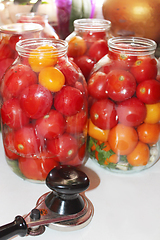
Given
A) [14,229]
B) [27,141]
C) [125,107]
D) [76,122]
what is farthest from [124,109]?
[14,229]

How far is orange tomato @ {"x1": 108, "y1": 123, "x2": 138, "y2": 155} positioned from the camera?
615 millimetres

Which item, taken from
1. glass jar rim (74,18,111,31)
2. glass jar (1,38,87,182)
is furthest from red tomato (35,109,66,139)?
glass jar rim (74,18,111,31)

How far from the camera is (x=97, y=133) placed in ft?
2.13

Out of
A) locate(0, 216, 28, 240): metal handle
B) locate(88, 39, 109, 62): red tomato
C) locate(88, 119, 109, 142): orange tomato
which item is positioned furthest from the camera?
locate(88, 39, 109, 62): red tomato

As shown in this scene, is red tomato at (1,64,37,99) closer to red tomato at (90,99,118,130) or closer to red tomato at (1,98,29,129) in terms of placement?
red tomato at (1,98,29,129)

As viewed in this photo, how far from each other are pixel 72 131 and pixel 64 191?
149mm

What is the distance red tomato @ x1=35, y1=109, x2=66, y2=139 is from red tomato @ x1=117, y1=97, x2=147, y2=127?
13 centimetres

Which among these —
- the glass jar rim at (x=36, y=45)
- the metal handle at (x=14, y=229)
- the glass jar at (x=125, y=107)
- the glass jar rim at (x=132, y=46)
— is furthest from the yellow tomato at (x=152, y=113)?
the metal handle at (x=14, y=229)

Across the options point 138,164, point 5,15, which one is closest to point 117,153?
point 138,164

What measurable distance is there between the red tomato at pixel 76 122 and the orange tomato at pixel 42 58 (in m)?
0.12

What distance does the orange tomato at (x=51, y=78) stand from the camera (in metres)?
0.54

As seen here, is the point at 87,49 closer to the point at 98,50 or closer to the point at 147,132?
the point at 98,50

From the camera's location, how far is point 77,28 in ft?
2.62

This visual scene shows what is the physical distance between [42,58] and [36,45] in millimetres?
81
